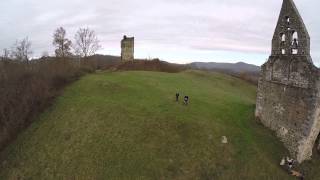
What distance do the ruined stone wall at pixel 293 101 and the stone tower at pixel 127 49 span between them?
3437 cm

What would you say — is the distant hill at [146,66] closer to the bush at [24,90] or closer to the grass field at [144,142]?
the bush at [24,90]

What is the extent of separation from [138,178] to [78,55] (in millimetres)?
47448

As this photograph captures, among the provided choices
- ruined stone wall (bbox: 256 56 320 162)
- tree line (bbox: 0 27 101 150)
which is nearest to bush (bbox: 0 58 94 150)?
tree line (bbox: 0 27 101 150)

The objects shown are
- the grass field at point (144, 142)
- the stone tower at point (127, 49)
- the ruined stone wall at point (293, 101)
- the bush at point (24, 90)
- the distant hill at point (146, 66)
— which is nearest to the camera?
the ruined stone wall at point (293, 101)

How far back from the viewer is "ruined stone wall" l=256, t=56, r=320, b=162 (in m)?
27.7

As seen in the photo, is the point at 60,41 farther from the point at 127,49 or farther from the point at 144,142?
the point at 144,142

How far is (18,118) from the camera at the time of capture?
37938 mm

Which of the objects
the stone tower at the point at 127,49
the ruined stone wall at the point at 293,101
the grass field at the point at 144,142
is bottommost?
the grass field at the point at 144,142

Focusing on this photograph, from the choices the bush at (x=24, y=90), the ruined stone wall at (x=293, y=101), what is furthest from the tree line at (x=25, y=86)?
the ruined stone wall at (x=293, y=101)

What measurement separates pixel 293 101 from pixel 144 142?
12.3 meters

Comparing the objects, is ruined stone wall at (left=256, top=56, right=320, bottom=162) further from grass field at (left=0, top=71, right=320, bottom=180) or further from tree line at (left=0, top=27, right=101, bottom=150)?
tree line at (left=0, top=27, right=101, bottom=150)

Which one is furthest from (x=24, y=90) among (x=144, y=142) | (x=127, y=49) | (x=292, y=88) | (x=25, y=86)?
(x=292, y=88)

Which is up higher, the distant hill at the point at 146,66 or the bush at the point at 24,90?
the distant hill at the point at 146,66

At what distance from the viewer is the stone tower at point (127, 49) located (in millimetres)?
64000
